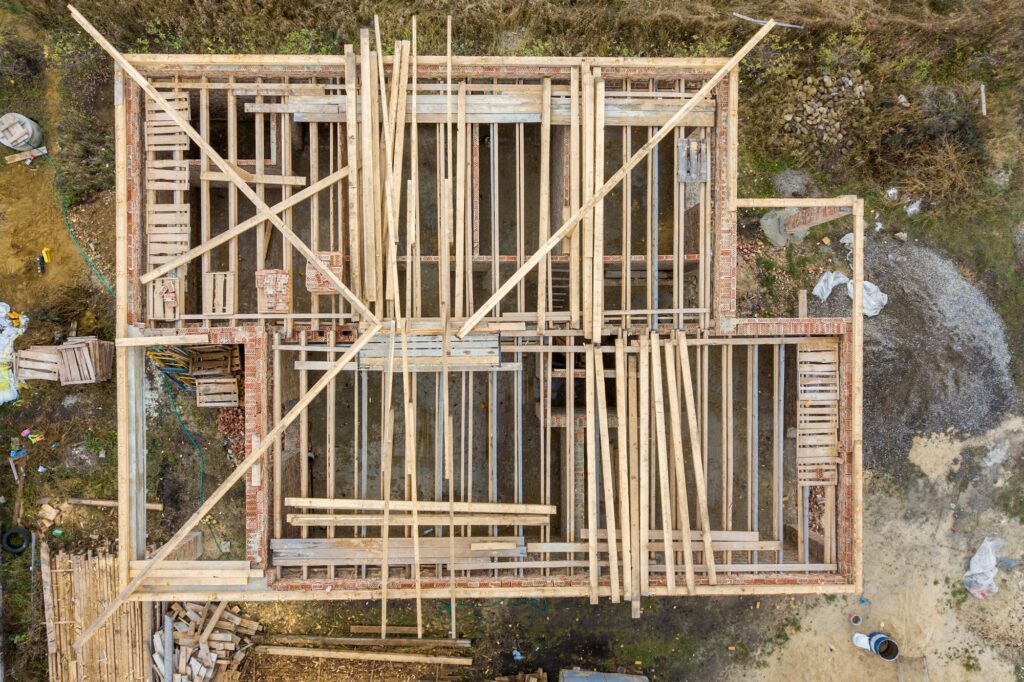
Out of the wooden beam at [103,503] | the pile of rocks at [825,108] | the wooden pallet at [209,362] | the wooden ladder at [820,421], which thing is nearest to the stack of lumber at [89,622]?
the wooden beam at [103,503]

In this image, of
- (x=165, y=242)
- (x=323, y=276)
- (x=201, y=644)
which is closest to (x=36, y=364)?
(x=165, y=242)

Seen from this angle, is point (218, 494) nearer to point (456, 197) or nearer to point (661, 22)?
point (456, 197)

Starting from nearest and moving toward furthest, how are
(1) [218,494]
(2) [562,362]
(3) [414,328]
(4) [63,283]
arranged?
(1) [218,494] < (3) [414,328] < (2) [562,362] < (4) [63,283]

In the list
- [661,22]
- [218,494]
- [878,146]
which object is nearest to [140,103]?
[218,494]

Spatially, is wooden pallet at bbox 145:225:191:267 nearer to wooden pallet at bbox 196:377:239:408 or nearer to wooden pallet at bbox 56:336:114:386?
wooden pallet at bbox 196:377:239:408

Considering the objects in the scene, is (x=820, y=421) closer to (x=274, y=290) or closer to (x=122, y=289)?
(x=274, y=290)

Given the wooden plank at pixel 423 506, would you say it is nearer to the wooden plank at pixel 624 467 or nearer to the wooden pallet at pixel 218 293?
the wooden plank at pixel 624 467

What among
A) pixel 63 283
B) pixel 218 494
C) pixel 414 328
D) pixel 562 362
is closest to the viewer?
pixel 218 494
